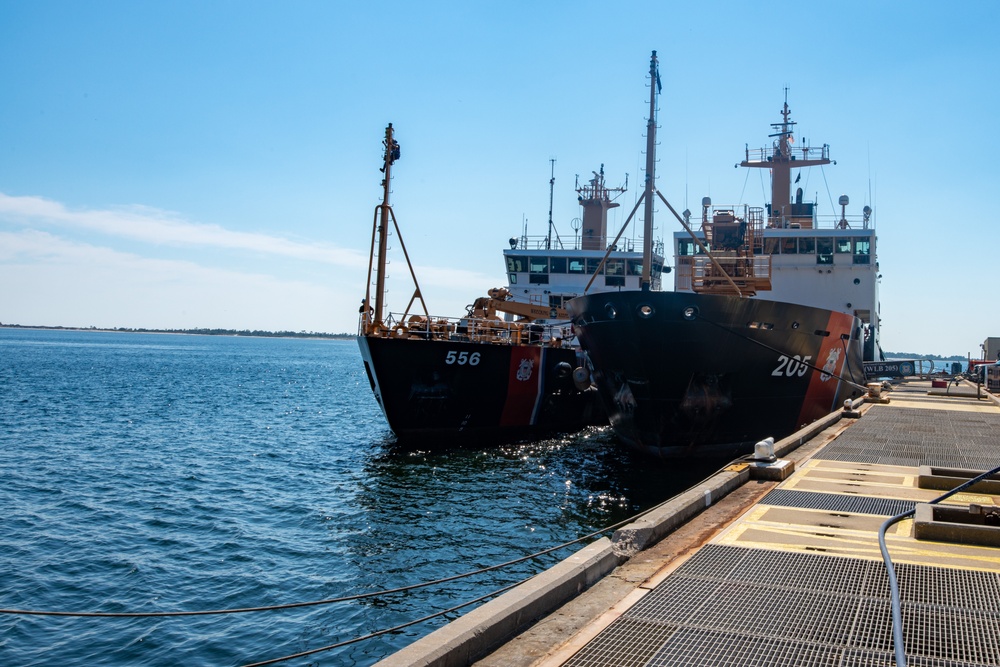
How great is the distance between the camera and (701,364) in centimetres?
1515

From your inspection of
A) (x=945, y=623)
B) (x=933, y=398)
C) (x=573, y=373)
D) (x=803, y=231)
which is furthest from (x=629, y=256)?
(x=945, y=623)

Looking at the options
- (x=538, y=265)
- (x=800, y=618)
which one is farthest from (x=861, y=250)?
(x=800, y=618)

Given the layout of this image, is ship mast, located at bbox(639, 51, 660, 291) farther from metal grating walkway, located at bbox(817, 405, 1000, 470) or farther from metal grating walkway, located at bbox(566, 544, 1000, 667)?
metal grating walkway, located at bbox(566, 544, 1000, 667)

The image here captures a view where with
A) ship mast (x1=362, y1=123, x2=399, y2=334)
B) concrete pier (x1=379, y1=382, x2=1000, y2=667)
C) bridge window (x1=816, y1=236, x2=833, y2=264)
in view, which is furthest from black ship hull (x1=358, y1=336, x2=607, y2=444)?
concrete pier (x1=379, y1=382, x2=1000, y2=667)

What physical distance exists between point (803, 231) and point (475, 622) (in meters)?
23.7

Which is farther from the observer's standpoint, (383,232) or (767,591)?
(383,232)

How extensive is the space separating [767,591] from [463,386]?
1489 cm

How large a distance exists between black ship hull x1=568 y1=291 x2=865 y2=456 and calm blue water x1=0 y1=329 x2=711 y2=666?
111 cm

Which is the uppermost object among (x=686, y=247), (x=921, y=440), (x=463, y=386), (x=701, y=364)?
(x=686, y=247)

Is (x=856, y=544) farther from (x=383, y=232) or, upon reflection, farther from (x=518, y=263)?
(x=518, y=263)

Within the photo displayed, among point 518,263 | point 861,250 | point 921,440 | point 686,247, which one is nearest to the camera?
point 921,440

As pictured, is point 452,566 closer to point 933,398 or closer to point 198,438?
point 198,438

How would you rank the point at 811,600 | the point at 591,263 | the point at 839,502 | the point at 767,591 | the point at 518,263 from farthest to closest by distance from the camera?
1. the point at 518,263
2. the point at 591,263
3. the point at 839,502
4. the point at 767,591
5. the point at 811,600

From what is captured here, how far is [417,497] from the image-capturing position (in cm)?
1434
